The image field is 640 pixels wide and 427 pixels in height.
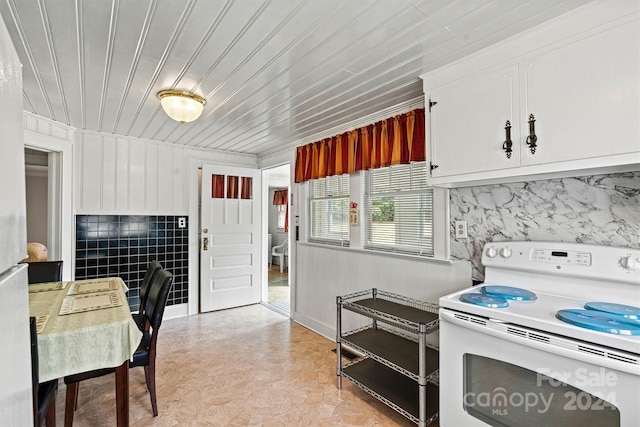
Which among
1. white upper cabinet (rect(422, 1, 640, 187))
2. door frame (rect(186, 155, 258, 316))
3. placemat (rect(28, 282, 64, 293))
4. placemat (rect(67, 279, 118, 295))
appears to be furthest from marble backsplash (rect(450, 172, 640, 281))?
door frame (rect(186, 155, 258, 316))

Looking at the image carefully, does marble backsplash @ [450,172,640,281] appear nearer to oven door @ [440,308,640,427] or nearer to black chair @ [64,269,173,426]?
oven door @ [440,308,640,427]

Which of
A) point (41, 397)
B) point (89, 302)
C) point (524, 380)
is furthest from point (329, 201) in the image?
point (41, 397)

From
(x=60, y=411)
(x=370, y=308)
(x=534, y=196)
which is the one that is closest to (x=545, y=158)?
(x=534, y=196)

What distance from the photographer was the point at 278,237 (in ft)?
27.2

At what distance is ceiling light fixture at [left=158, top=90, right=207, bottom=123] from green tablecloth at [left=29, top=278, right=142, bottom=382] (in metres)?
1.38

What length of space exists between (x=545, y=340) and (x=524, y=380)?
0.23 meters

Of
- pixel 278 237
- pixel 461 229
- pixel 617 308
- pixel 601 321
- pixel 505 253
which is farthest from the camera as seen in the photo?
pixel 278 237

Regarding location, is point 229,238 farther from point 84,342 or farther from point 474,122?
point 474,122

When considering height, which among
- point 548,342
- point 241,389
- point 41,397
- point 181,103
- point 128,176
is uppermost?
point 181,103

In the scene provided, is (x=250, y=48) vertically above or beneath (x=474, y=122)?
above

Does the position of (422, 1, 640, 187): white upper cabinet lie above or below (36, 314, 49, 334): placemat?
above

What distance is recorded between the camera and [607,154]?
128 centimetres

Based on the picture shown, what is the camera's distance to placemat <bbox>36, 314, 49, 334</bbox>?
144 centimetres

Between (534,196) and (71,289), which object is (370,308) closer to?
(534,196)
